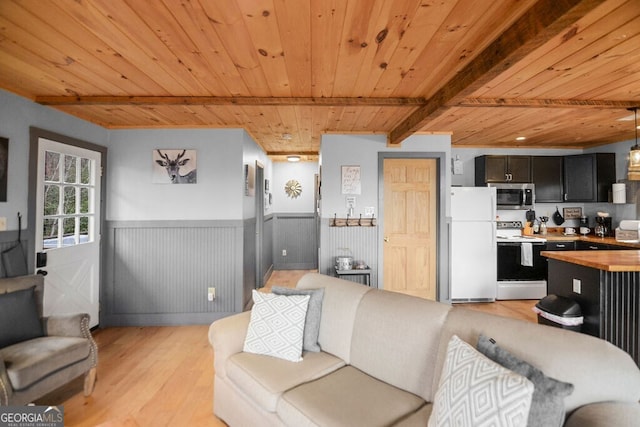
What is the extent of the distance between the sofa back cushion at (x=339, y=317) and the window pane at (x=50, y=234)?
8.81ft

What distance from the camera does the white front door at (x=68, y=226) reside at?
116 inches

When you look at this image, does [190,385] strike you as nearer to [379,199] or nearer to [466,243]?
[379,199]

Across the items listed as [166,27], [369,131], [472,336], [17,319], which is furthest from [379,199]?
[17,319]

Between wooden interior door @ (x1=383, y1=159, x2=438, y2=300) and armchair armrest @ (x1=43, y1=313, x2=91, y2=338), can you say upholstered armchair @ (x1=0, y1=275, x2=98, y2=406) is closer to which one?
armchair armrest @ (x1=43, y1=313, x2=91, y2=338)

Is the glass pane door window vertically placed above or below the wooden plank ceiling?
below

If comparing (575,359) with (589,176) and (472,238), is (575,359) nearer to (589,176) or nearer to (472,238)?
(472,238)

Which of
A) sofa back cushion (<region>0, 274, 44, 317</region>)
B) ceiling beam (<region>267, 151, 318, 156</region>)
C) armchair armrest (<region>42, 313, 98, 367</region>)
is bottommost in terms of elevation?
armchair armrest (<region>42, 313, 98, 367</region>)

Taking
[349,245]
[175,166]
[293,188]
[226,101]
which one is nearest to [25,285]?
[175,166]

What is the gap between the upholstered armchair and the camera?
73.5 inches

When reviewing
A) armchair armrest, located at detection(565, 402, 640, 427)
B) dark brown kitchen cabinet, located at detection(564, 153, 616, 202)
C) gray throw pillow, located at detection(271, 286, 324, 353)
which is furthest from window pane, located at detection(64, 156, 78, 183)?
dark brown kitchen cabinet, located at detection(564, 153, 616, 202)

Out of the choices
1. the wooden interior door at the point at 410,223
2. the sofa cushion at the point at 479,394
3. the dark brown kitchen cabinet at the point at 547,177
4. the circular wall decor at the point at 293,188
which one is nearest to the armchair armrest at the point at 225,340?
the sofa cushion at the point at 479,394

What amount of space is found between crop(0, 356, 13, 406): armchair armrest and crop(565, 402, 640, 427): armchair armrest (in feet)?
9.00

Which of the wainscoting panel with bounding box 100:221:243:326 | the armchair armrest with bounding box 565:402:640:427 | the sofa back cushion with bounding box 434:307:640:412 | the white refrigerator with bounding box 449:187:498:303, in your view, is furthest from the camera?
the white refrigerator with bounding box 449:187:498:303

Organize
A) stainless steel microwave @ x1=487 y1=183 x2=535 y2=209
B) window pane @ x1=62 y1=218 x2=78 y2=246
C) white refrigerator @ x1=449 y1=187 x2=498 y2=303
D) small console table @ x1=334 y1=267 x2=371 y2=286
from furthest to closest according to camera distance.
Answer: stainless steel microwave @ x1=487 y1=183 x2=535 y2=209, white refrigerator @ x1=449 y1=187 x2=498 y2=303, small console table @ x1=334 y1=267 x2=371 y2=286, window pane @ x1=62 y1=218 x2=78 y2=246
